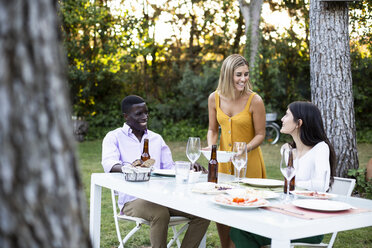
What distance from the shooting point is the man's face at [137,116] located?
345 cm

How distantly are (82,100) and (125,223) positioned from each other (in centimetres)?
920

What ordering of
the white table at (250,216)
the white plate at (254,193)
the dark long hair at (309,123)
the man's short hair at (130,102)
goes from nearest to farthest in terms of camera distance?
the white table at (250,216)
the white plate at (254,193)
the dark long hair at (309,123)
the man's short hair at (130,102)

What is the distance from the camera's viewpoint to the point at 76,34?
13.6m

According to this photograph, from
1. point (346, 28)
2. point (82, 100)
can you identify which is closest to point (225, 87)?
point (346, 28)

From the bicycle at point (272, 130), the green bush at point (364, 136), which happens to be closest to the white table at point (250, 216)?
the bicycle at point (272, 130)

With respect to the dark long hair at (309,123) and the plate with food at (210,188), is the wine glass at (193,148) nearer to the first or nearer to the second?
the plate with food at (210,188)

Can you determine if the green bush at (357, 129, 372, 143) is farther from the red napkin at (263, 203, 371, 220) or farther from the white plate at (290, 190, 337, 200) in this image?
the red napkin at (263, 203, 371, 220)

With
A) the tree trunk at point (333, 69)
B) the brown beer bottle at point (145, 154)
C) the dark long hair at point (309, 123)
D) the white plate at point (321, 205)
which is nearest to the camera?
the white plate at point (321, 205)

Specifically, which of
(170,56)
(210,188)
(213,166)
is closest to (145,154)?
(213,166)

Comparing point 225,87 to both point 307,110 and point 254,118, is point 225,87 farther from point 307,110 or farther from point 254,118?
point 307,110

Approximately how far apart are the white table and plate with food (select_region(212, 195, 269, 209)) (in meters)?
0.02

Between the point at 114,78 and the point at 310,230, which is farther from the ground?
the point at 114,78

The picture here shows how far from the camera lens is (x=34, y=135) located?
87 centimetres

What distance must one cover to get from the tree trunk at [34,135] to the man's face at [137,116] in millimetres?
2515
